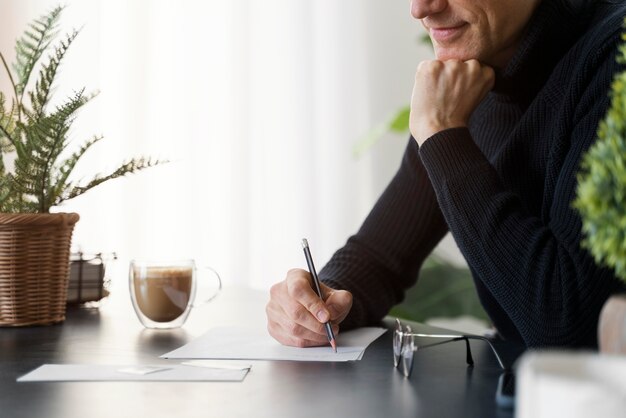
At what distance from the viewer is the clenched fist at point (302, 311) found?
1.18 m

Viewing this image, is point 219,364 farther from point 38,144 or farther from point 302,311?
point 38,144

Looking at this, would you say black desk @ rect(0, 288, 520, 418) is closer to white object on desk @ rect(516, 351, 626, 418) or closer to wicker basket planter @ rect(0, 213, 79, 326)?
wicker basket planter @ rect(0, 213, 79, 326)

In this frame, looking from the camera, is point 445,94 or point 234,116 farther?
point 234,116

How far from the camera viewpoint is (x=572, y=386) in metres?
0.40

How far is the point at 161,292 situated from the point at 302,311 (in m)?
0.30

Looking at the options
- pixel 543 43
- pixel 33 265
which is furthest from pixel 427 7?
pixel 33 265

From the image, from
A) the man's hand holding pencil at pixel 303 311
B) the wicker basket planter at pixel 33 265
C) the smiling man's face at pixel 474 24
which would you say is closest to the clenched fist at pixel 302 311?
the man's hand holding pencil at pixel 303 311

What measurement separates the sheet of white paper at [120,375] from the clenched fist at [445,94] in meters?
0.50

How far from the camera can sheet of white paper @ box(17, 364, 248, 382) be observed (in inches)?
36.4

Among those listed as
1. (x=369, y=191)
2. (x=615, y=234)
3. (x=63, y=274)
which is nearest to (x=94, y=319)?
(x=63, y=274)

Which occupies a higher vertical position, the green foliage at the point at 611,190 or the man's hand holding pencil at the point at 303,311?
the green foliage at the point at 611,190

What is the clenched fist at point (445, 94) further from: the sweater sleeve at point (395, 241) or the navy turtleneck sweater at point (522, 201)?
the sweater sleeve at point (395, 241)

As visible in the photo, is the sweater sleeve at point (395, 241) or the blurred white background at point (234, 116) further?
the blurred white background at point (234, 116)

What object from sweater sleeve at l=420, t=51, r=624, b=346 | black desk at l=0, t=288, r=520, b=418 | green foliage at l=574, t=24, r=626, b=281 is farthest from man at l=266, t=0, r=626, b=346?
green foliage at l=574, t=24, r=626, b=281
